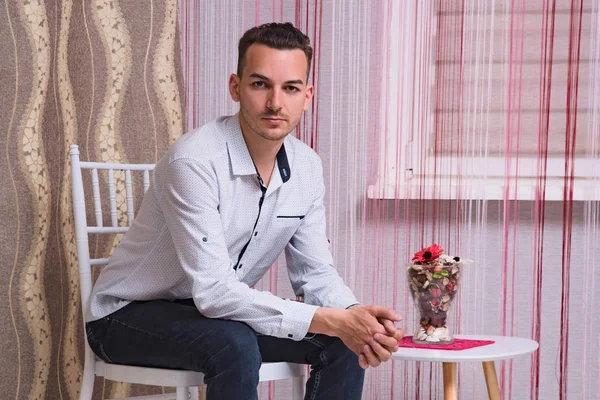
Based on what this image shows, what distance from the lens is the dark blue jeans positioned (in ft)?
4.74

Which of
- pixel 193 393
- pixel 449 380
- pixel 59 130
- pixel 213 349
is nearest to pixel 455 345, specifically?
pixel 449 380

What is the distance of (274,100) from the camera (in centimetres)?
168

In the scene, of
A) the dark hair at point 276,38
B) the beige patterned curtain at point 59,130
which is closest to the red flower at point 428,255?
the dark hair at point 276,38

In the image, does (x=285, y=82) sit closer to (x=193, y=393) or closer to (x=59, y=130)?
(x=59, y=130)

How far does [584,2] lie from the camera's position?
96.4 inches

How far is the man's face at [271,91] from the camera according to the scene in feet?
5.53

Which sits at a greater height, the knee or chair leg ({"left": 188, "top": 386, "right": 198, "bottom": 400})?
the knee

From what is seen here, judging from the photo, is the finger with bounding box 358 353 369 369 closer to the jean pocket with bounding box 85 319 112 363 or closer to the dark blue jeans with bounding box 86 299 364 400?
the dark blue jeans with bounding box 86 299 364 400

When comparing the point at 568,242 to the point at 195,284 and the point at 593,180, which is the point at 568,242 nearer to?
the point at 593,180

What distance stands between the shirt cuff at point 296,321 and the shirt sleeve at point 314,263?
0.77 ft

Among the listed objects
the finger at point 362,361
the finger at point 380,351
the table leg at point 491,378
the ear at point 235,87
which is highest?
the ear at point 235,87

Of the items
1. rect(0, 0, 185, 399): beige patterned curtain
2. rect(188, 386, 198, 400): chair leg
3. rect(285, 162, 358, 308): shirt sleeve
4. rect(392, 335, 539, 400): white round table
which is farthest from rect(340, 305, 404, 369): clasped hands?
rect(0, 0, 185, 399): beige patterned curtain

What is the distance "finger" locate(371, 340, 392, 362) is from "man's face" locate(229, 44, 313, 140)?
1.61 ft

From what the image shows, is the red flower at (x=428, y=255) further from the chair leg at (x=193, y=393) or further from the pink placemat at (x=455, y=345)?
the chair leg at (x=193, y=393)
